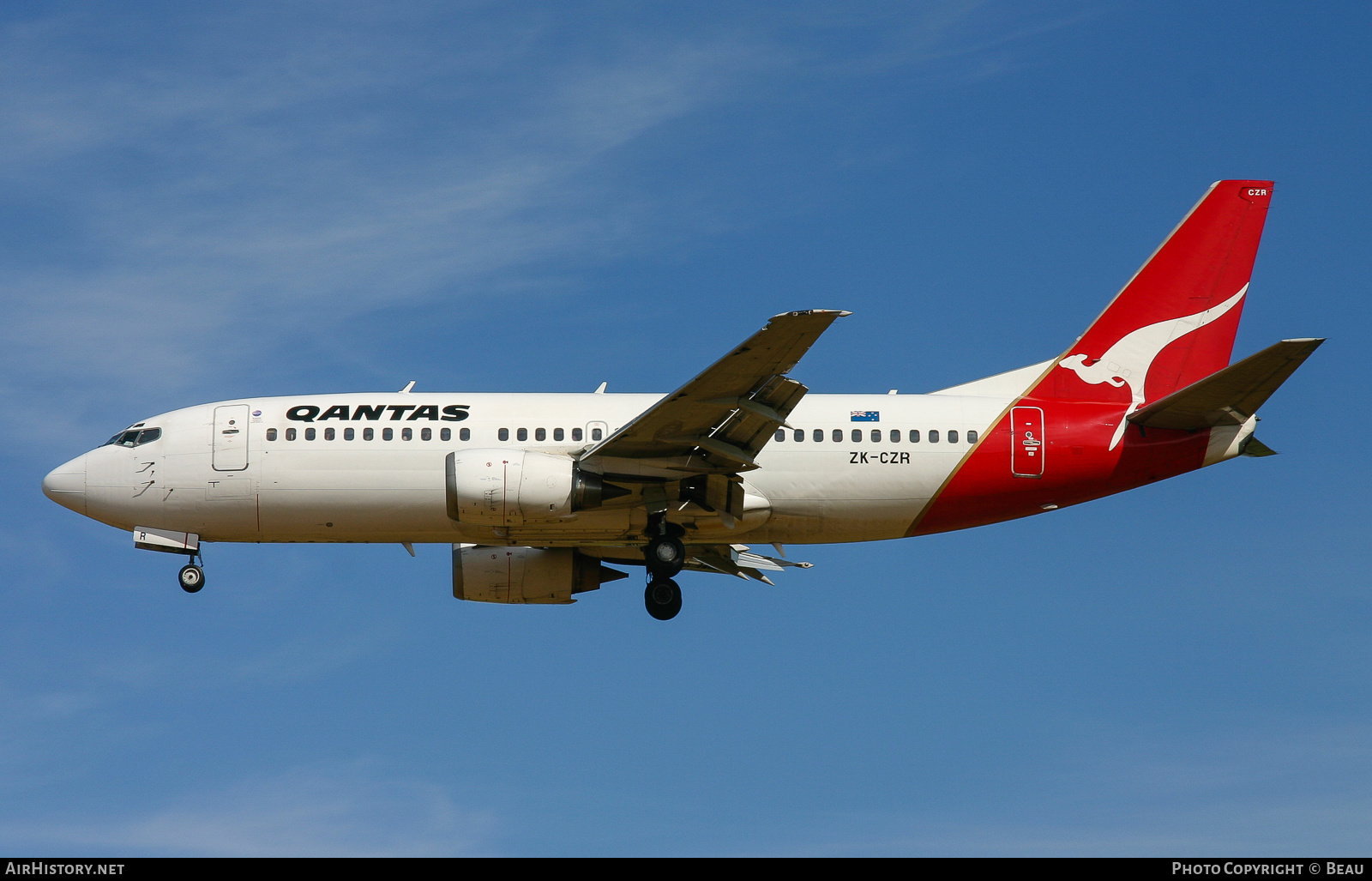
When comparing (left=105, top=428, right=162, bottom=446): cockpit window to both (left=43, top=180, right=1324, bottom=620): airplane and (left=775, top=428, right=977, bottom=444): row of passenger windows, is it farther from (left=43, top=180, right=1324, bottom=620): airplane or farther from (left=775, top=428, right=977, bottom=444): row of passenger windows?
(left=775, top=428, right=977, bottom=444): row of passenger windows

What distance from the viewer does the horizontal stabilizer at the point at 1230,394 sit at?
1107 inches

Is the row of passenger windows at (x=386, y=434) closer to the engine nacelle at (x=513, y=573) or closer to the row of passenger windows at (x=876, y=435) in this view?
the engine nacelle at (x=513, y=573)

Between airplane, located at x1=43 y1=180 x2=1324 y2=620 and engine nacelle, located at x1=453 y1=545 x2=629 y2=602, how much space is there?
189 cm

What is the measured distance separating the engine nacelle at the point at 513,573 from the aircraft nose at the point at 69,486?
830 cm

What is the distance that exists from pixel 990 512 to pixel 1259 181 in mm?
10635

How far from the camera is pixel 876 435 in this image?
32.1m

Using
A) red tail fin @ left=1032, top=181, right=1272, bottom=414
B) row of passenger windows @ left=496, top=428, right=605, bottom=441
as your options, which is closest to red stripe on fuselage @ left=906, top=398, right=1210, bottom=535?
red tail fin @ left=1032, top=181, right=1272, bottom=414

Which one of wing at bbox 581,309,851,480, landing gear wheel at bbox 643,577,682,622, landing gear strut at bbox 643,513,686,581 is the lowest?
landing gear wheel at bbox 643,577,682,622

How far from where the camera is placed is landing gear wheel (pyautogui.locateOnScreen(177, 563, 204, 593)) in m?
32.7

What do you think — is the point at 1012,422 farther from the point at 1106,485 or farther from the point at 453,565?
the point at 453,565

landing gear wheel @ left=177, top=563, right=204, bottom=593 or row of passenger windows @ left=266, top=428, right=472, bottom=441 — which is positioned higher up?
row of passenger windows @ left=266, top=428, right=472, bottom=441

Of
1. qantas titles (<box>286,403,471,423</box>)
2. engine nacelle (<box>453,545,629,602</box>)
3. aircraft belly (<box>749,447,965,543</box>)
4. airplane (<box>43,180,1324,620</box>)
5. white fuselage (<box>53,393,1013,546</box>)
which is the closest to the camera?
airplane (<box>43,180,1324,620</box>)

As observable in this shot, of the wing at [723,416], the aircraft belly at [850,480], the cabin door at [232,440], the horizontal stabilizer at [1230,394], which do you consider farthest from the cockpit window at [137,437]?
the horizontal stabilizer at [1230,394]
